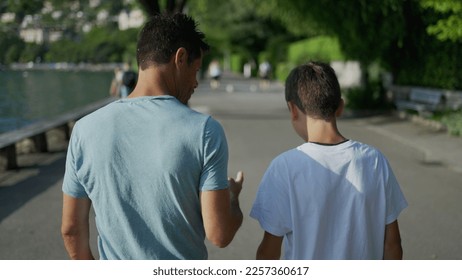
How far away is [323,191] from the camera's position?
7.46ft

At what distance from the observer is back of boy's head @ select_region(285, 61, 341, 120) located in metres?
2.31

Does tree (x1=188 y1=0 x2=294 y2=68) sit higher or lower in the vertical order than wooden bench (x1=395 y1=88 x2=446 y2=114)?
higher

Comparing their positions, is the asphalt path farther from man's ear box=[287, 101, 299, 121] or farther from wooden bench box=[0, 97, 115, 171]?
man's ear box=[287, 101, 299, 121]

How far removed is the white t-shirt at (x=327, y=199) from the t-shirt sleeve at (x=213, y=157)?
0.28 m

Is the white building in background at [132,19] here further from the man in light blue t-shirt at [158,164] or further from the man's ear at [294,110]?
the man in light blue t-shirt at [158,164]

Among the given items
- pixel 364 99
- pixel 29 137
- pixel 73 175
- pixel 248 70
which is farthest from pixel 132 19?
pixel 248 70

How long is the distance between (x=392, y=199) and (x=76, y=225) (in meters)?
1.14

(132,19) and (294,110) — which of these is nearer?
(294,110)

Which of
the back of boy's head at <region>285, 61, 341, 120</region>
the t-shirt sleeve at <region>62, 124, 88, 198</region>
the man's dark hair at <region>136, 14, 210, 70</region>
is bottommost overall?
the t-shirt sleeve at <region>62, 124, 88, 198</region>

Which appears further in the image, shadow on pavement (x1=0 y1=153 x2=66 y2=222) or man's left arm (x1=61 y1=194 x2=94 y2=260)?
shadow on pavement (x1=0 y1=153 x2=66 y2=222)

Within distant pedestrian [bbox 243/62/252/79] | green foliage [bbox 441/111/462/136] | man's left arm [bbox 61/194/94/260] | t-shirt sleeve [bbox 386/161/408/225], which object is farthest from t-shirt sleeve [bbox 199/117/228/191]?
distant pedestrian [bbox 243/62/252/79]

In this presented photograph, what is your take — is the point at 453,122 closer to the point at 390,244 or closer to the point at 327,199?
the point at 390,244

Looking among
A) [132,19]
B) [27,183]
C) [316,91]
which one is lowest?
[27,183]

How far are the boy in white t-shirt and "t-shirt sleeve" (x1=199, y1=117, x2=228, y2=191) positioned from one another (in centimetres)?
29
